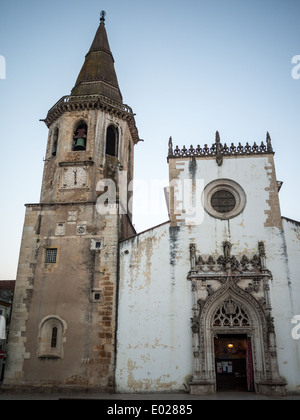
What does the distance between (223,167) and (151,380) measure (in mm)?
10556

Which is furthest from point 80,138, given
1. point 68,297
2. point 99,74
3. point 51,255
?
point 68,297

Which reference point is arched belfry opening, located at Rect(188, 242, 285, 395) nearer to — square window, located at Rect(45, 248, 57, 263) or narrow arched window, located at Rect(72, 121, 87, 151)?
square window, located at Rect(45, 248, 57, 263)

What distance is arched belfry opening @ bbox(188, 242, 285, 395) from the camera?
15.4 m

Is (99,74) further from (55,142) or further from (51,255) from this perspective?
(51,255)

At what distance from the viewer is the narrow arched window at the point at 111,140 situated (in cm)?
2127

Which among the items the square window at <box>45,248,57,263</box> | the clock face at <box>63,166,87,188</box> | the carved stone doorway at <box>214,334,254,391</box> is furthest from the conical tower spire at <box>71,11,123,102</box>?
the carved stone doorway at <box>214,334,254,391</box>

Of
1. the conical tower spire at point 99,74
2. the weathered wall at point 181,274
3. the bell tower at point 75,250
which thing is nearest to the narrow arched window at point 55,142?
the bell tower at point 75,250

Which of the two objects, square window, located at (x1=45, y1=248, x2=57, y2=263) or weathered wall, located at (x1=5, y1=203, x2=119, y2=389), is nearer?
weathered wall, located at (x1=5, y1=203, x2=119, y2=389)

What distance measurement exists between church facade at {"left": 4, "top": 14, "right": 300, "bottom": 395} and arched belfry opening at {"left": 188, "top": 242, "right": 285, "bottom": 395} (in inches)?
1.8

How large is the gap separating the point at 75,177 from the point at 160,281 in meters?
6.97

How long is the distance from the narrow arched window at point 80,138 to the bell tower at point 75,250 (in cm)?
5

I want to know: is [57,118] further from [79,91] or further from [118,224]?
[118,224]

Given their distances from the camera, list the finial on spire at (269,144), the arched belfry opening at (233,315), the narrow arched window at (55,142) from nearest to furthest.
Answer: the arched belfry opening at (233,315) < the finial on spire at (269,144) < the narrow arched window at (55,142)

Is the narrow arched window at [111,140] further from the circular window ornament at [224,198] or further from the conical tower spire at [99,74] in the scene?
the circular window ornament at [224,198]
